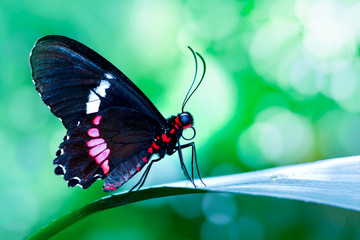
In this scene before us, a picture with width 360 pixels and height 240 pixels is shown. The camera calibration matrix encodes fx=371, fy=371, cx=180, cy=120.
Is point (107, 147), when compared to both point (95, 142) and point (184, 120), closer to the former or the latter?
point (95, 142)

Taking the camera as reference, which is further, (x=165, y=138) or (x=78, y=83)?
(x=165, y=138)

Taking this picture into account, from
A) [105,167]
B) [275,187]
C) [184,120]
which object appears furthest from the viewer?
[184,120]

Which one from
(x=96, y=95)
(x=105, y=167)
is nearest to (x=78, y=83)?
(x=96, y=95)

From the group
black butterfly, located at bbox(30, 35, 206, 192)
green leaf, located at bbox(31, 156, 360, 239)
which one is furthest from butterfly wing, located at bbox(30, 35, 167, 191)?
green leaf, located at bbox(31, 156, 360, 239)

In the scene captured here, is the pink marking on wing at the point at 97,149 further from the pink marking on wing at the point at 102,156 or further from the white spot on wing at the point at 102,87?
the white spot on wing at the point at 102,87

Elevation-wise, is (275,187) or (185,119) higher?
(185,119)

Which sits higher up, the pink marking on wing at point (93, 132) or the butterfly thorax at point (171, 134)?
the pink marking on wing at point (93, 132)

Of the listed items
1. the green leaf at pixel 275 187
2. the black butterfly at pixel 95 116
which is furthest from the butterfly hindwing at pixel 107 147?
the green leaf at pixel 275 187
